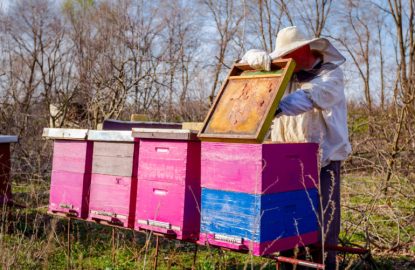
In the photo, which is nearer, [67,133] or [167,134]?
[167,134]

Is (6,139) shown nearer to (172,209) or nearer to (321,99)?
(172,209)

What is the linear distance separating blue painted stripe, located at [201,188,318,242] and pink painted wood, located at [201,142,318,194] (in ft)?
0.15

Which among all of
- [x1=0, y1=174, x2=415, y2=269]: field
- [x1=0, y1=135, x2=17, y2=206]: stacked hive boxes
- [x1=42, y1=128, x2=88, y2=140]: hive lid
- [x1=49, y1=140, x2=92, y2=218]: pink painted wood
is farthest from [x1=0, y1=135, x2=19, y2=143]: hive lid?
[x1=49, y1=140, x2=92, y2=218]: pink painted wood

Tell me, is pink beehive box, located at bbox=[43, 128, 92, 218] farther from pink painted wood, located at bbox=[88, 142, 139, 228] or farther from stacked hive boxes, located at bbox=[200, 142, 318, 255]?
stacked hive boxes, located at bbox=[200, 142, 318, 255]

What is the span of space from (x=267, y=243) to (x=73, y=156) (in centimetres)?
228

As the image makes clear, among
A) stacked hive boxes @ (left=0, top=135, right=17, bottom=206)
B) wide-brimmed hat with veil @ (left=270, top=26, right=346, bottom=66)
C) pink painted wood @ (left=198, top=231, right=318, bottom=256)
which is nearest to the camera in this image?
pink painted wood @ (left=198, top=231, right=318, bottom=256)

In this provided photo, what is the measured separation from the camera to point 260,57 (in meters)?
3.00

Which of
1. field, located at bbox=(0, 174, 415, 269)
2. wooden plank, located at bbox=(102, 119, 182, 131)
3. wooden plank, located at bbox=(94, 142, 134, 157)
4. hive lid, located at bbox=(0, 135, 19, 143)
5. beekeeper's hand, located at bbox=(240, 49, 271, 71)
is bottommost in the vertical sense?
field, located at bbox=(0, 174, 415, 269)

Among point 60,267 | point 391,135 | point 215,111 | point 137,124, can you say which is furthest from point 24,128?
point 215,111

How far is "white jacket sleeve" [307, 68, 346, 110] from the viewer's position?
296cm

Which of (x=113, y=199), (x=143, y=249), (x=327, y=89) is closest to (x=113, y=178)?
(x=113, y=199)

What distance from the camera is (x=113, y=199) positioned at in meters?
3.86

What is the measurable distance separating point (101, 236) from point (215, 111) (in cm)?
303

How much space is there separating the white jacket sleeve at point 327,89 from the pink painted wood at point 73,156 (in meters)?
2.10
